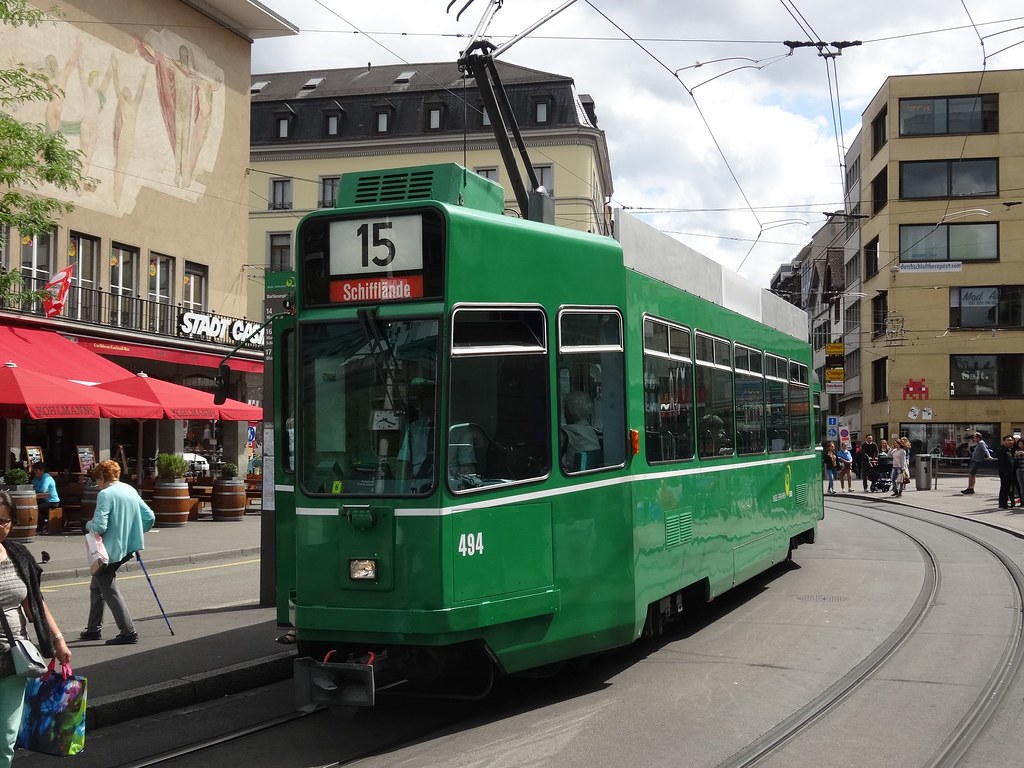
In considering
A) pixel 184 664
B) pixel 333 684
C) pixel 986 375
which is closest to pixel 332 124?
pixel 986 375

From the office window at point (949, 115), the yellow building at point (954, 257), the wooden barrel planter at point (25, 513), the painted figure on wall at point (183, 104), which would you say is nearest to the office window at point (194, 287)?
the painted figure on wall at point (183, 104)

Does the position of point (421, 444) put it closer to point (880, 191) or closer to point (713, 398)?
point (713, 398)

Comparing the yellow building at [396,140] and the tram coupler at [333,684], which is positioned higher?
the yellow building at [396,140]

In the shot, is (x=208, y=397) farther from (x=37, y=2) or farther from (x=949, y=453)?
(x=949, y=453)

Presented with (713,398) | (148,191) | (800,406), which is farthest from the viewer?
(148,191)

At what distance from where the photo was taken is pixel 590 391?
7.86 m

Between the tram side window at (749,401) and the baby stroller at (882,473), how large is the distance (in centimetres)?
2467

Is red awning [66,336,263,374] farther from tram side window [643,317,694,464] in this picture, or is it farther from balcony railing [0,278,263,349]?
tram side window [643,317,694,464]

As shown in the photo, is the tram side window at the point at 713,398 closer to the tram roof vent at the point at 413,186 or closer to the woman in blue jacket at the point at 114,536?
the tram roof vent at the point at 413,186

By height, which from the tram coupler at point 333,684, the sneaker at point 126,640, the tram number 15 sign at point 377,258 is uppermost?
the tram number 15 sign at point 377,258

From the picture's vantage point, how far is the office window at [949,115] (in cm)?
5584

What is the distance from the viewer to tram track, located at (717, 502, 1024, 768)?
21.0ft

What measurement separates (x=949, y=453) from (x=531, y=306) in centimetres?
5096

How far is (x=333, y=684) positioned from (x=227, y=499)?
19307 millimetres
